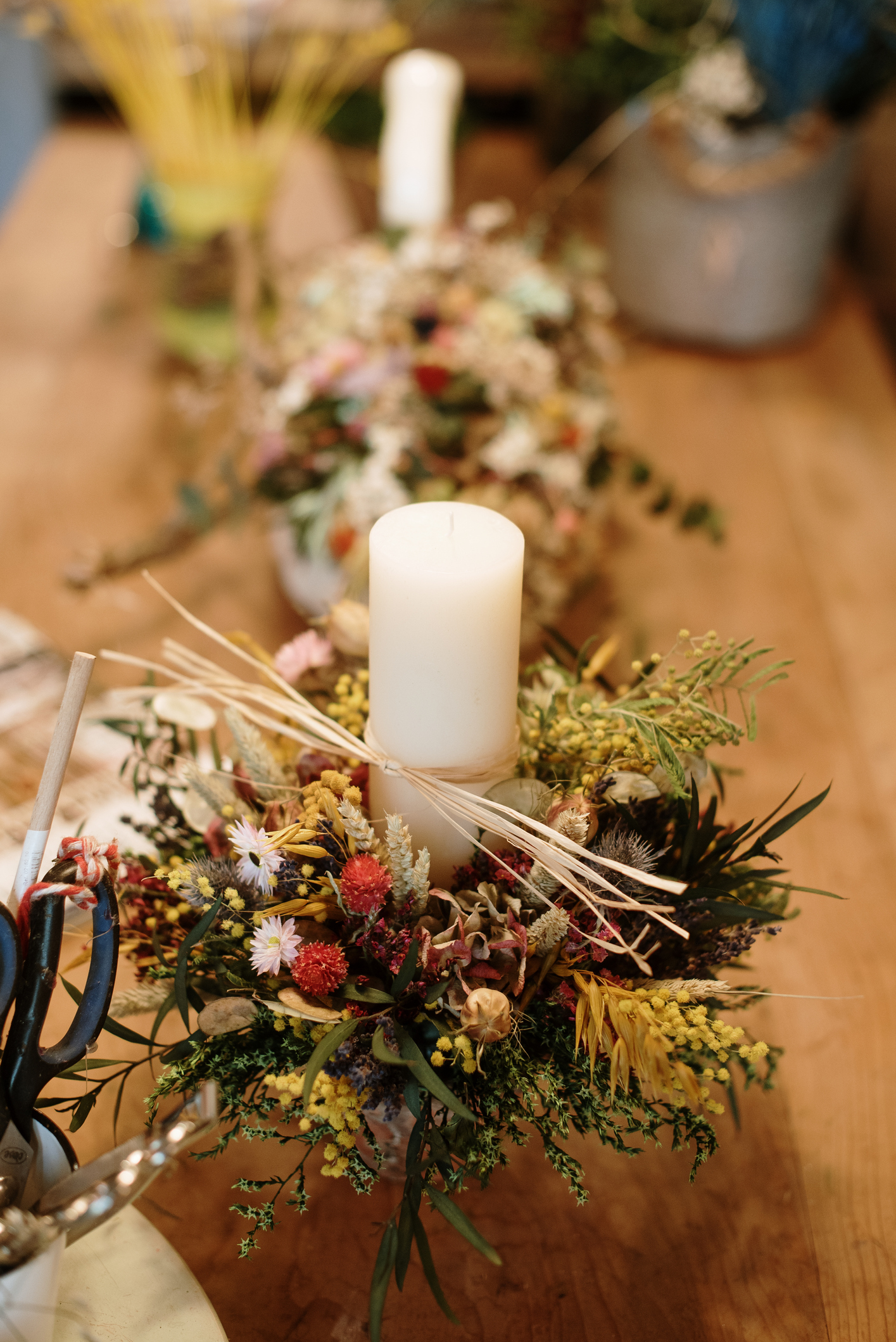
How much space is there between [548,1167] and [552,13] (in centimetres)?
192

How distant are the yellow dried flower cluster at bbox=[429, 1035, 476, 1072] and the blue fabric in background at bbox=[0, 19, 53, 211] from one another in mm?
2579

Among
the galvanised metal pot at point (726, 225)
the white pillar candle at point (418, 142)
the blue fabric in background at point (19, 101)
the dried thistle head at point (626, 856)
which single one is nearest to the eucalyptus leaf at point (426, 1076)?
the dried thistle head at point (626, 856)

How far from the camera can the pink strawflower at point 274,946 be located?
458mm

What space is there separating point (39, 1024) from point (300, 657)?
0.24m

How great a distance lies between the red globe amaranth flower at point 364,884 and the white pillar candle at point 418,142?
1076 mm

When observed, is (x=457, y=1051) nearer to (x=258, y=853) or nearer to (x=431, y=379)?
(x=258, y=853)

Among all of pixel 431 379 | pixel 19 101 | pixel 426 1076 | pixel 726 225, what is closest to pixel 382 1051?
pixel 426 1076

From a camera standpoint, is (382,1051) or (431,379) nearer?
(382,1051)

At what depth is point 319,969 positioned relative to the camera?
454 millimetres

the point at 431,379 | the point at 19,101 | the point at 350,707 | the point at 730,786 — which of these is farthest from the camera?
the point at 19,101

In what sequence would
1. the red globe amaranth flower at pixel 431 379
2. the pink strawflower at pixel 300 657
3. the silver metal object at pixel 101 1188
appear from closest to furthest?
the silver metal object at pixel 101 1188, the pink strawflower at pixel 300 657, the red globe amaranth flower at pixel 431 379

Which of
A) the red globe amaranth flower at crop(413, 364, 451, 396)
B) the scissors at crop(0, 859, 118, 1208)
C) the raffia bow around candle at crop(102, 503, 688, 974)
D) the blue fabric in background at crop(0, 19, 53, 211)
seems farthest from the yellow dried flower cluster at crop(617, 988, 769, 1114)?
the blue fabric in background at crop(0, 19, 53, 211)

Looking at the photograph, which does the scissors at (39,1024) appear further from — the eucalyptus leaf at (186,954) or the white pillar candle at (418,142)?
the white pillar candle at (418,142)

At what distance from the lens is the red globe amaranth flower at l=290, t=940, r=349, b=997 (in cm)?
45
